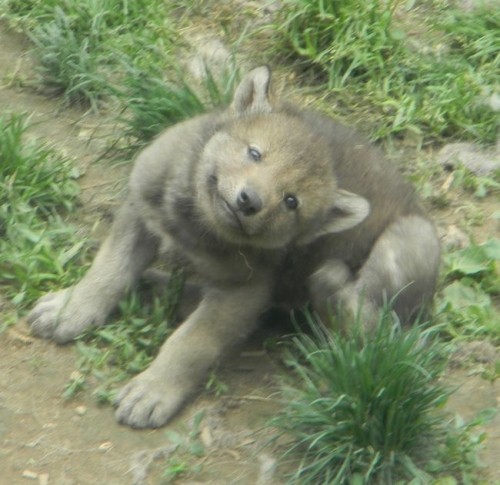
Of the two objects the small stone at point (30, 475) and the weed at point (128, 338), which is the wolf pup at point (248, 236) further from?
the small stone at point (30, 475)

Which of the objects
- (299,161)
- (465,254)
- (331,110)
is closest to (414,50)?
(331,110)

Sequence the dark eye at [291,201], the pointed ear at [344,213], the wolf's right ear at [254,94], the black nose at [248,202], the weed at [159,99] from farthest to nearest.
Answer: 1. the weed at [159,99]
2. the wolf's right ear at [254,94]
3. the pointed ear at [344,213]
4. the dark eye at [291,201]
5. the black nose at [248,202]

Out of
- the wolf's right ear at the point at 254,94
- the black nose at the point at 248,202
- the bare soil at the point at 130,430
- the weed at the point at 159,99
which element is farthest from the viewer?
the weed at the point at 159,99

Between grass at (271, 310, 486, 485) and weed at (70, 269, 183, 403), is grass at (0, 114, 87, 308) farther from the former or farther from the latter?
grass at (271, 310, 486, 485)

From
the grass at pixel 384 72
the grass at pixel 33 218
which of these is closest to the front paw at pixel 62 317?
the grass at pixel 33 218

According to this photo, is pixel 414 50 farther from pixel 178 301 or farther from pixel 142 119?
pixel 178 301

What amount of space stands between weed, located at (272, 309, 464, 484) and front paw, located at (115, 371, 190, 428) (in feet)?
1.72

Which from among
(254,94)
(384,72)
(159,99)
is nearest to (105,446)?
(254,94)

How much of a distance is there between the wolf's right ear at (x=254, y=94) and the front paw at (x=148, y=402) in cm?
143

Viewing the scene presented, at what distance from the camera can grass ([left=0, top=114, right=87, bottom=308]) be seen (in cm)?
673

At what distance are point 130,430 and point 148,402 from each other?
0.15 meters

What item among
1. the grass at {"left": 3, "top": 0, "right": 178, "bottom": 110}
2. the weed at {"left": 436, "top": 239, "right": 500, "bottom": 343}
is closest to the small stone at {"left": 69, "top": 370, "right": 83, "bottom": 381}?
the weed at {"left": 436, "top": 239, "right": 500, "bottom": 343}

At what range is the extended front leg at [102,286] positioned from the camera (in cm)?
644

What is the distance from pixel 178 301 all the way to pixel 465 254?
1656mm
